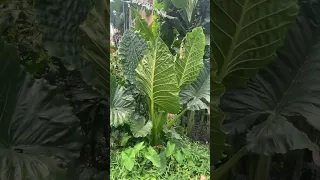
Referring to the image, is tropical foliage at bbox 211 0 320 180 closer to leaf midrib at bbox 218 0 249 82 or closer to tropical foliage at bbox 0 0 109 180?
leaf midrib at bbox 218 0 249 82

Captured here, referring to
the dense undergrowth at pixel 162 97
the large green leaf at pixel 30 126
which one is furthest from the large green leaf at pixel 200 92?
the large green leaf at pixel 30 126

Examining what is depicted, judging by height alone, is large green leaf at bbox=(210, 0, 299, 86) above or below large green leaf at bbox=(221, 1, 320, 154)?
above

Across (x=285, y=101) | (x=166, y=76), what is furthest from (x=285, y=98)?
(x=166, y=76)

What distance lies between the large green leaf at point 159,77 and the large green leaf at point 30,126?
0.64ft

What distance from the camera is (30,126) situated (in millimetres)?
994

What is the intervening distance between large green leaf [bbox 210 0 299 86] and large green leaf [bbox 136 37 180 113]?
0.12m

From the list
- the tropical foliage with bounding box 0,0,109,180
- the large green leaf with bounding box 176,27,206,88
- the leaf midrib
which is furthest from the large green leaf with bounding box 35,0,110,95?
the leaf midrib

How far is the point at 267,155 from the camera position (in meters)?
1.04

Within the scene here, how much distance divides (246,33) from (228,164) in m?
0.33

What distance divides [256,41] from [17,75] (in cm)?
57

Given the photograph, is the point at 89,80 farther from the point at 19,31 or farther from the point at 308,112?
the point at 308,112

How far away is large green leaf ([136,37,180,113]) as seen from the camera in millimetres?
997

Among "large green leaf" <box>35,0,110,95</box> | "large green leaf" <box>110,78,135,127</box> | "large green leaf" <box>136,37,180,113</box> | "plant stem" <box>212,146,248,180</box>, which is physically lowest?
"plant stem" <box>212,146,248,180</box>

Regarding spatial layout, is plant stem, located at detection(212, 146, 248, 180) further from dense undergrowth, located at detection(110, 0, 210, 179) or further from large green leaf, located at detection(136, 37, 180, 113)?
large green leaf, located at detection(136, 37, 180, 113)
